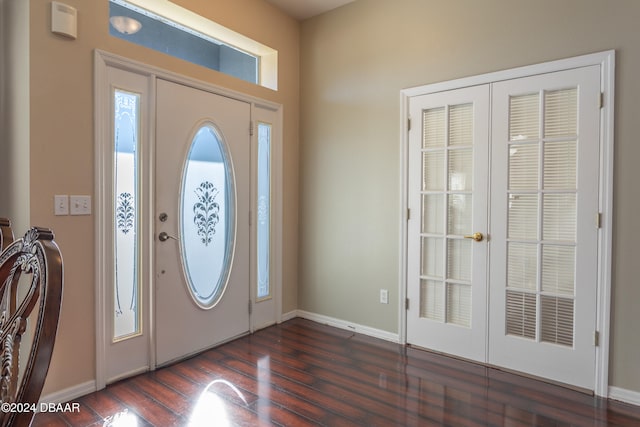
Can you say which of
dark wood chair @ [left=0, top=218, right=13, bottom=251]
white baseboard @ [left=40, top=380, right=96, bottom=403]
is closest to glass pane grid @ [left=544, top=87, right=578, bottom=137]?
dark wood chair @ [left=0, top=218, right=13, bottom=251]

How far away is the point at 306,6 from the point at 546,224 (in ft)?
9.32

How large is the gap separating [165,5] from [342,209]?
86.6 inches

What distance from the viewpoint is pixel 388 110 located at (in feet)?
11.0

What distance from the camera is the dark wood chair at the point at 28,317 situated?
2.30ft

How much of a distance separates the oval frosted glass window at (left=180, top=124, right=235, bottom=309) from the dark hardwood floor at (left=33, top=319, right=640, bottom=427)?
58cm

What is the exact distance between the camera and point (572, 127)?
254cm


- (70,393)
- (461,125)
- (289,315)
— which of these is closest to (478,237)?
(461,125)

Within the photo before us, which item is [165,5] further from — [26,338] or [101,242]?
[26,338]

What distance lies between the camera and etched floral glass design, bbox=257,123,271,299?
3621 mm

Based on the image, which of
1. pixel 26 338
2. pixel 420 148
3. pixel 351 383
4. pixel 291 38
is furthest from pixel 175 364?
pixel 291 38

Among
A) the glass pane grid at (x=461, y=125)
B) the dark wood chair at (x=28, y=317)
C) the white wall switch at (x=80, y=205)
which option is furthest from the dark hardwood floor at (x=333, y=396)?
the glass pane grid at (x=461, y=125)

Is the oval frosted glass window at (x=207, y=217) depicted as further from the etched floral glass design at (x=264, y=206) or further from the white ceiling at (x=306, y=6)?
the white ceiling at (x=306, y=6)

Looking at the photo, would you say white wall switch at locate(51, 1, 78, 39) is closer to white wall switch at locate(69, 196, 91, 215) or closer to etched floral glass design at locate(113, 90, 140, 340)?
etched floral glass design at locate(113, 90, 140, 340)

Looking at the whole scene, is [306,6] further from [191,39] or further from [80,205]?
[80,205]
